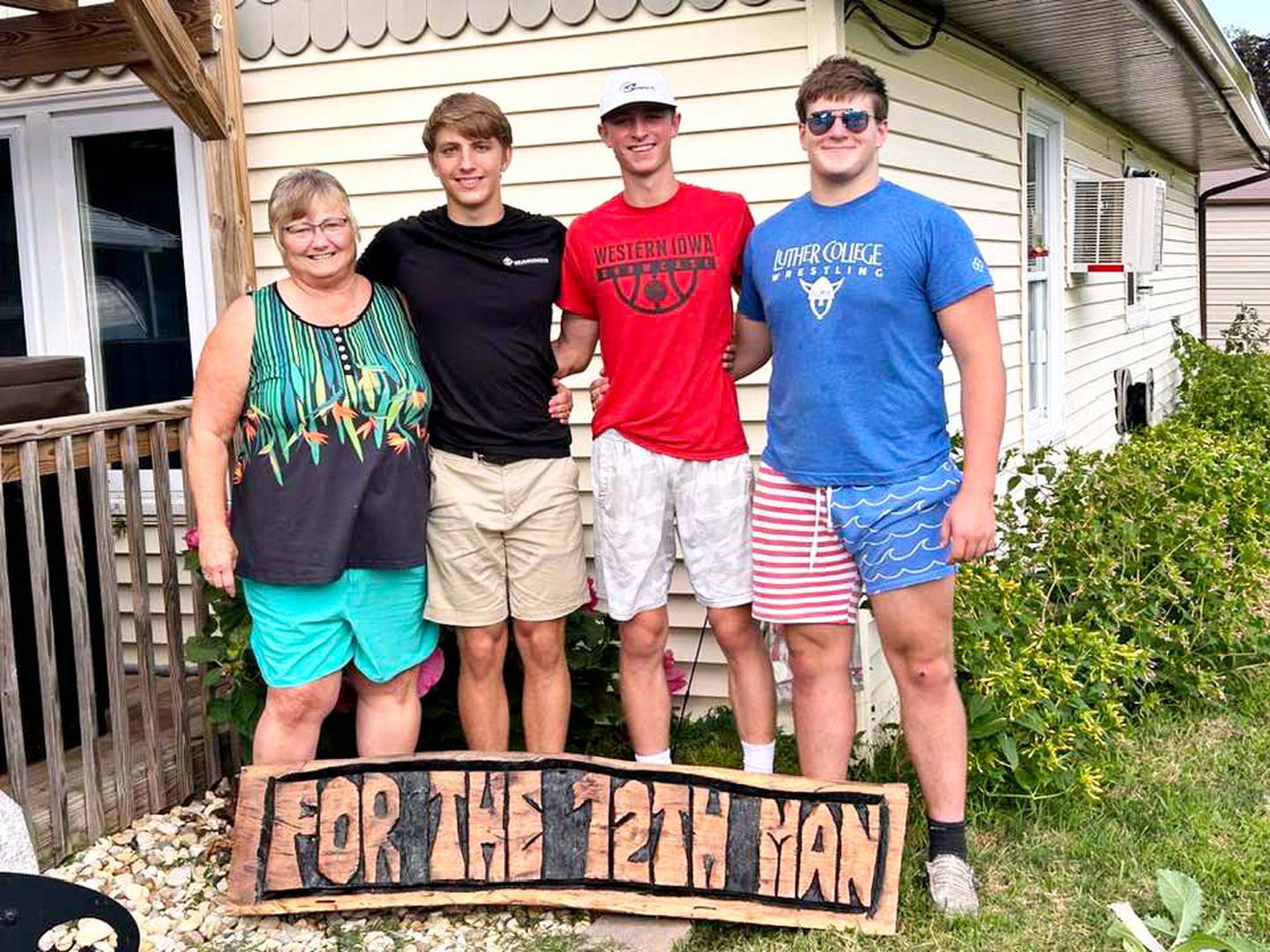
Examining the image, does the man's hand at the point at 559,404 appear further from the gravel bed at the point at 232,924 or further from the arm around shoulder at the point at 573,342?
the gravel bed at the point at 232,924

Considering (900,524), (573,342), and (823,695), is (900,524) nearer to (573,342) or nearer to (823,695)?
(823,695)

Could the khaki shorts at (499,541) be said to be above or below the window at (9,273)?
below

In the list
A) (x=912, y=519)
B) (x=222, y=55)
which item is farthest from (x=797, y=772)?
(x=222, y=55)

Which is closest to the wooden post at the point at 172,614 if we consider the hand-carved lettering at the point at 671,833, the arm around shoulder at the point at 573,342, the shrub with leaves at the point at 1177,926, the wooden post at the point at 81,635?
the wooden post at the point at 81,635

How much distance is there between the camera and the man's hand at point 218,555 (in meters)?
3.04

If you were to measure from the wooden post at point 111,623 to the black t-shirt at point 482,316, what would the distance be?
1.12 meters

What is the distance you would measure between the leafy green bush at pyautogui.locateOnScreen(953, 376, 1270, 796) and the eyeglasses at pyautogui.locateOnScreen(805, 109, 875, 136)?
1.61 meters

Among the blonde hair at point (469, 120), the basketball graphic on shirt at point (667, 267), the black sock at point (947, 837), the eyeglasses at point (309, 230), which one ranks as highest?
the blonde hair at point (469, 120)

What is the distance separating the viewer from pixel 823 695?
3.11 metres

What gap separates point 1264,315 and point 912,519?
16.0 m

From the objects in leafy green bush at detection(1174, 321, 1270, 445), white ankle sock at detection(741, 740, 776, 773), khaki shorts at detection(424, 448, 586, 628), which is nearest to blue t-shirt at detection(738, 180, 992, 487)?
khaki shorts at detection(424, 448, 586, 628)

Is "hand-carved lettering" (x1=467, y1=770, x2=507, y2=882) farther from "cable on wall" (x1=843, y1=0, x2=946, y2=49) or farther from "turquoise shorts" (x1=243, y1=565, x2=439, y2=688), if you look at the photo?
"cable on wall" (x1=843, y1=0, x2=946, y2=49)

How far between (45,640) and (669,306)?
1960 millimetres

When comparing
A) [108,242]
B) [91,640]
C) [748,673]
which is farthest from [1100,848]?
[108,242]
